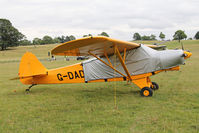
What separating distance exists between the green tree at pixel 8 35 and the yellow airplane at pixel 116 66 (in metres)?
77.4

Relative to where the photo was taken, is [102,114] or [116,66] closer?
[102,114]

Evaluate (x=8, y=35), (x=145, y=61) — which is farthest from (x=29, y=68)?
(x=8, y=35)

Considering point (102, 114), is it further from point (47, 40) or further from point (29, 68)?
point (47, 40)

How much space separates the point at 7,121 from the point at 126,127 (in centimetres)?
327

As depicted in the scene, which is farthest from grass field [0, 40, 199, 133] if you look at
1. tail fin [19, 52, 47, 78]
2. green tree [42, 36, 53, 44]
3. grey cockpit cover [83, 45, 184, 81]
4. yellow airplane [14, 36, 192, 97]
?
green tree [42, 36, 53, 44]

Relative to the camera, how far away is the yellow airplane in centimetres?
658

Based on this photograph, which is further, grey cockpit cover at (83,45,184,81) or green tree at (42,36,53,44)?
green tree at (42,36,53,44)

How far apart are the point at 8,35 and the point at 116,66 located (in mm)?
81952

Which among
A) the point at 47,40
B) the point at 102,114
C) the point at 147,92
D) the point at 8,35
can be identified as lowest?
the point at 102,114

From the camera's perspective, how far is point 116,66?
7152 millimetres

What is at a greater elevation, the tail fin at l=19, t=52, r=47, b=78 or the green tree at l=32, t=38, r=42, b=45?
the green tree at l=32, t=38, r=42, b=45

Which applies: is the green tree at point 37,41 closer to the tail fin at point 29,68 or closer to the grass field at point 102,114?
the tail fin at point 29,68

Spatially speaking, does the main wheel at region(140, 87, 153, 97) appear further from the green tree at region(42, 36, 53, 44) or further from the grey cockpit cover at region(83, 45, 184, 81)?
the green tree at region(42, 36, 53, 44)

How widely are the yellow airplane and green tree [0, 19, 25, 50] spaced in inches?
3048
